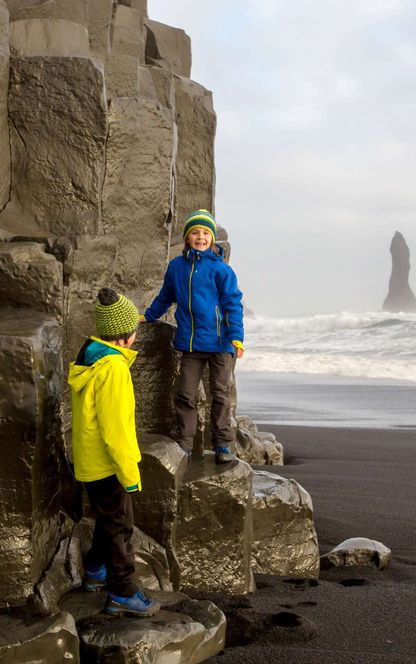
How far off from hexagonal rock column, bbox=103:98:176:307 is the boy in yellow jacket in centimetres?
196

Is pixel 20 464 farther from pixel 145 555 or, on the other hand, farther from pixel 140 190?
pixel 140 190

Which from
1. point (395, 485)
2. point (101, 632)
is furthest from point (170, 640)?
point (395, 485)

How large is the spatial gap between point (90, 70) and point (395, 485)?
4647mm

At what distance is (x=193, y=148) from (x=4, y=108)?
9.84 feet

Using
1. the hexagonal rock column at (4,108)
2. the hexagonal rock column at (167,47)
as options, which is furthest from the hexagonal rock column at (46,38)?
the hexagonal rock column at (167,47)

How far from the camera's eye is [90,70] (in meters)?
5.01

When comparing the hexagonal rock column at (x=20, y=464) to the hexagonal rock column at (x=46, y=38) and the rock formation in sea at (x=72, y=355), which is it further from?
the hexagonal rock column at (x=46, y=38)

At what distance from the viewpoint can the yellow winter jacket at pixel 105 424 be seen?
11.1 ft

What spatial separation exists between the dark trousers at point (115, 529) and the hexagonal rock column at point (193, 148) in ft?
14.8

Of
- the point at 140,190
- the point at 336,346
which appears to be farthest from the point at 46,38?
the point at 336,346

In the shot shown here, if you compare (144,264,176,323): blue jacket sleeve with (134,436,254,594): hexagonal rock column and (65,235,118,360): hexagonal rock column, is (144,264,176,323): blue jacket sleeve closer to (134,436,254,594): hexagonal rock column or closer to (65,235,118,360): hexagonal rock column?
(65,235,118,360): hexagonal rock column

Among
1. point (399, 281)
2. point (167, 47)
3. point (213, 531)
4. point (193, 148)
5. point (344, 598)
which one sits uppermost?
point (399, 281)

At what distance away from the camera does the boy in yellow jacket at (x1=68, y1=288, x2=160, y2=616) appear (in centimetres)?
339

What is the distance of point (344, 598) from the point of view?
424 cm
